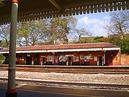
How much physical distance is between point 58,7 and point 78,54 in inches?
1211

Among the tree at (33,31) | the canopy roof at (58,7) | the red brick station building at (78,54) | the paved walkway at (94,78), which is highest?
the tree at (33,31)

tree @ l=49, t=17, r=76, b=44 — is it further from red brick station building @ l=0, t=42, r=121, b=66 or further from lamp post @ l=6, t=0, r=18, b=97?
lamp post @ l=6, t=0, r=18, b=97

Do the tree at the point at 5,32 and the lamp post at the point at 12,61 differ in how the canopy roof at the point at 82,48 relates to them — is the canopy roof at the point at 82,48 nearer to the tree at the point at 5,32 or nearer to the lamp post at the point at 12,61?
the tree at the point at 5,32

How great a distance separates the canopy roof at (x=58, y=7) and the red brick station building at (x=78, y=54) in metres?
27.7

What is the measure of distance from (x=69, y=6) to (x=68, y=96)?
382 centimetres

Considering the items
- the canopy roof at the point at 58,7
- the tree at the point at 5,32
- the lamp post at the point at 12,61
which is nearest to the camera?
the lamp post at the point at 12,61

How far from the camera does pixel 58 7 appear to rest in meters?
10.9

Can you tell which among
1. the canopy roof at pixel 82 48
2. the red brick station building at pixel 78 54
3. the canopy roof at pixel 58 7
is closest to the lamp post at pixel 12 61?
the canopy roof at pixel 58 7

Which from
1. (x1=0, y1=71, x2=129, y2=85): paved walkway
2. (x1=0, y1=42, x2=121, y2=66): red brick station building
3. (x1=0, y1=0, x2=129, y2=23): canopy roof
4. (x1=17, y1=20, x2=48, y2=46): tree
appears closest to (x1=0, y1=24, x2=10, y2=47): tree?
(x1=17, y1=20, x2=48, y2=46): tree

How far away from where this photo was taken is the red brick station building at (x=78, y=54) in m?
40.1

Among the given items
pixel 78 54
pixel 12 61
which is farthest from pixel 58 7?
pixel 78 54

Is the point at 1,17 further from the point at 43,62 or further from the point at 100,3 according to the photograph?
the point at 43,62

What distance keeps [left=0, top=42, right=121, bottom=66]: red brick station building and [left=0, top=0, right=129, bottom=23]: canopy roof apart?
1092 inches

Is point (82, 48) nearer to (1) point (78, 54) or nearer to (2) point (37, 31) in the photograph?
(1) point (78, 54)
